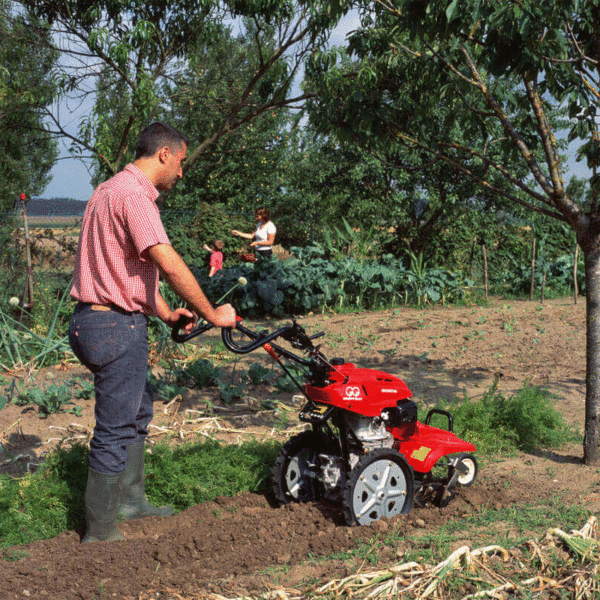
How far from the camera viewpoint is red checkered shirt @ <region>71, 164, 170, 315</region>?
9.89 ft

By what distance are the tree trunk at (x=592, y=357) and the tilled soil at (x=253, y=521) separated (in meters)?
0.16

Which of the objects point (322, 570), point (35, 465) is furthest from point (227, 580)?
point (35, 465)

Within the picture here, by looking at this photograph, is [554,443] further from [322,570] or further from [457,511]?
[322,570]

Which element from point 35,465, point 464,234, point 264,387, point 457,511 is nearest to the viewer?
point 457,511

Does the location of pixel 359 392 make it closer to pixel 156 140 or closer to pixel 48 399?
pixel 156 140

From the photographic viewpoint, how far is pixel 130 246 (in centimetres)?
310

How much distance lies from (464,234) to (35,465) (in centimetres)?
1084

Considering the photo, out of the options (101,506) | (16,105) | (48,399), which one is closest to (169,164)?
(101,506)

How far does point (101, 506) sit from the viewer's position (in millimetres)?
3191

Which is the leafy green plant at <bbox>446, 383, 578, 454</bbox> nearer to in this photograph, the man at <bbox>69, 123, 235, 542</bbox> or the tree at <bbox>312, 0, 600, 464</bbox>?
the tree at <bbox>312, 0, 600, 464</bbox>

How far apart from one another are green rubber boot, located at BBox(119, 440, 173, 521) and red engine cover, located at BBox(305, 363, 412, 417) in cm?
100

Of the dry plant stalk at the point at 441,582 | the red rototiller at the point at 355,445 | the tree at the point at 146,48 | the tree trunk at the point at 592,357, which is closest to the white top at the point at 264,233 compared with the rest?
the tree at the point at 146,48

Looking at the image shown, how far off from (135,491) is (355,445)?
1203 millimetres

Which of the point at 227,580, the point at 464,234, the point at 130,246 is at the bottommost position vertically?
the point at 227,580
